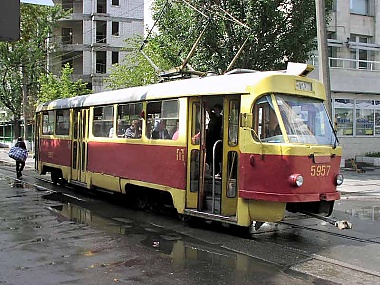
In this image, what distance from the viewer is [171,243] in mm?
8477

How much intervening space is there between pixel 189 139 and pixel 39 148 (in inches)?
404

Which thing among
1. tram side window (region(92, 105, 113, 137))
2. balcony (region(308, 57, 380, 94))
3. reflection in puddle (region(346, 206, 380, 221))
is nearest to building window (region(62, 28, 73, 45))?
balcony (region(308, 57, 380, 94))

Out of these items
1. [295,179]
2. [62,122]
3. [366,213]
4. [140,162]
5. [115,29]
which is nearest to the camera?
[295,179]

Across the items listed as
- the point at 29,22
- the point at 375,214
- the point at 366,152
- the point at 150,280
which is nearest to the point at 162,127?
the point at 150,280

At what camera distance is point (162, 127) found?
10508mm

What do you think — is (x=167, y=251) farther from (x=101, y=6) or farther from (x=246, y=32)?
(x=101, y=6)

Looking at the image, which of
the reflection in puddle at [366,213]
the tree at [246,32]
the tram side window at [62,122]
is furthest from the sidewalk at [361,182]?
the tram side window at [62,122]

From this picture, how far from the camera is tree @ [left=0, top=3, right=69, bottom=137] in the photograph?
37719 millimetres

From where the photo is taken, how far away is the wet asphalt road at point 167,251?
21.5ft

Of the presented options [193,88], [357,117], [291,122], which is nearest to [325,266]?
A: [291,122]

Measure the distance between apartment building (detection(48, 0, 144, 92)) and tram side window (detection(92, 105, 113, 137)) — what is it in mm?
33588

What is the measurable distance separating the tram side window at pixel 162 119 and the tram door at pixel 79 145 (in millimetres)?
3824

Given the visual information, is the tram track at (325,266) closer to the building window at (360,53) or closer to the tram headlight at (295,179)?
the tram headlight at (295,179)

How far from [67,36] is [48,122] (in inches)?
1338
